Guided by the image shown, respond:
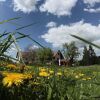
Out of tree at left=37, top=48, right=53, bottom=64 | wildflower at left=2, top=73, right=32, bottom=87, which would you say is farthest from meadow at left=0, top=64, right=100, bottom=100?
tree at left=37, top=48, right=53, bottom=64

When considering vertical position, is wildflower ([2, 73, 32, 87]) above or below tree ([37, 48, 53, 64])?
below

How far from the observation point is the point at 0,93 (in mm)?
Answer: 2270

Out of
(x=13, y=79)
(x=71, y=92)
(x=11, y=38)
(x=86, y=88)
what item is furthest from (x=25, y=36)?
(x=86, y=88)

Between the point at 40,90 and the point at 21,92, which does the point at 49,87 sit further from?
the point at 21,92

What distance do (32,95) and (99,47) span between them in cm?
114

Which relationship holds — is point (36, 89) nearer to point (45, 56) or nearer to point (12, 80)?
point (12, 80)

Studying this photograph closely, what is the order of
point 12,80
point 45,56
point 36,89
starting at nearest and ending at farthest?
1. point 12,80
2. point 36,89
3. point 45,56

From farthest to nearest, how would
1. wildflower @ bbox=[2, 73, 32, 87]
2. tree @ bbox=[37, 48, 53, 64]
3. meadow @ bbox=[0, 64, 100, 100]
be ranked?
1. tree @ bbox=[37, 48, 53, 64]
2. meadow @ bbox=[0, 64, 100, 100]
3. wildflower @ bbox=[2, 73, 32, 87]

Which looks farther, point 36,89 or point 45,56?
point 45,56

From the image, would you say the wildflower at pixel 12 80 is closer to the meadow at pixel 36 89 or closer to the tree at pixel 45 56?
the meadow at pixel 36 89

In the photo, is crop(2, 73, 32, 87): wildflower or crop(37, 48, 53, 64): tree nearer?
crop(2, 73, 32, 87): wildflower

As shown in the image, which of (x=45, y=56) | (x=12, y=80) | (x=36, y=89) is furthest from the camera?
(x=45, y=56)

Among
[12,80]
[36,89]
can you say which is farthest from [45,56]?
[12,80]

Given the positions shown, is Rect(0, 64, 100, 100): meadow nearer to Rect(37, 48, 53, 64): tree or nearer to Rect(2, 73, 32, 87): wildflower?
Rect(2, 73, 32, 87): wildflower
